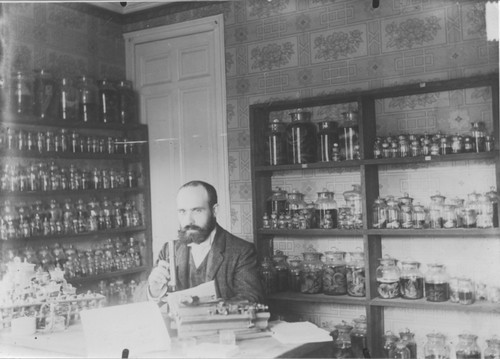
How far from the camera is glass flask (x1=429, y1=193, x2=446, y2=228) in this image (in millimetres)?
2961

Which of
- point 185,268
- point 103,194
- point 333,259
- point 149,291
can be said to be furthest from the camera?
point 103,194

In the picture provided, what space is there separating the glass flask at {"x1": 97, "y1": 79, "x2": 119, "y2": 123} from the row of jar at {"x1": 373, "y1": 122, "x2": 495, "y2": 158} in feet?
5.72

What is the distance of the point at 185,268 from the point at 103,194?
901 millimetres

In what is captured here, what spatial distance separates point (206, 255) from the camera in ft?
10.0

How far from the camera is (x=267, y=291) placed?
334 centimetres

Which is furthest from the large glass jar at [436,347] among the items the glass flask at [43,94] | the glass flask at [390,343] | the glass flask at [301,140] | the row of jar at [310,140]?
the glass flask at [43,94]

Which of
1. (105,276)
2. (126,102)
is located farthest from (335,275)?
(126,102)

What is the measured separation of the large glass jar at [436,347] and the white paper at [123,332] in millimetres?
1543

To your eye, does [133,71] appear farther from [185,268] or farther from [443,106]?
[443,106]

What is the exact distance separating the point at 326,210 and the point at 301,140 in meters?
0.47

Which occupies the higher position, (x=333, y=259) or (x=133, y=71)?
(x=133, y=71)

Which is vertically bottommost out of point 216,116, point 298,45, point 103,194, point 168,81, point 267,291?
point 267,291

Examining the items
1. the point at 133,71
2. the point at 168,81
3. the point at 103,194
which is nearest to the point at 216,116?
the point at 168,81

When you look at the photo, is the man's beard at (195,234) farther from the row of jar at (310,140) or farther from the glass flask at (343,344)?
the glass flask at (343,344)
